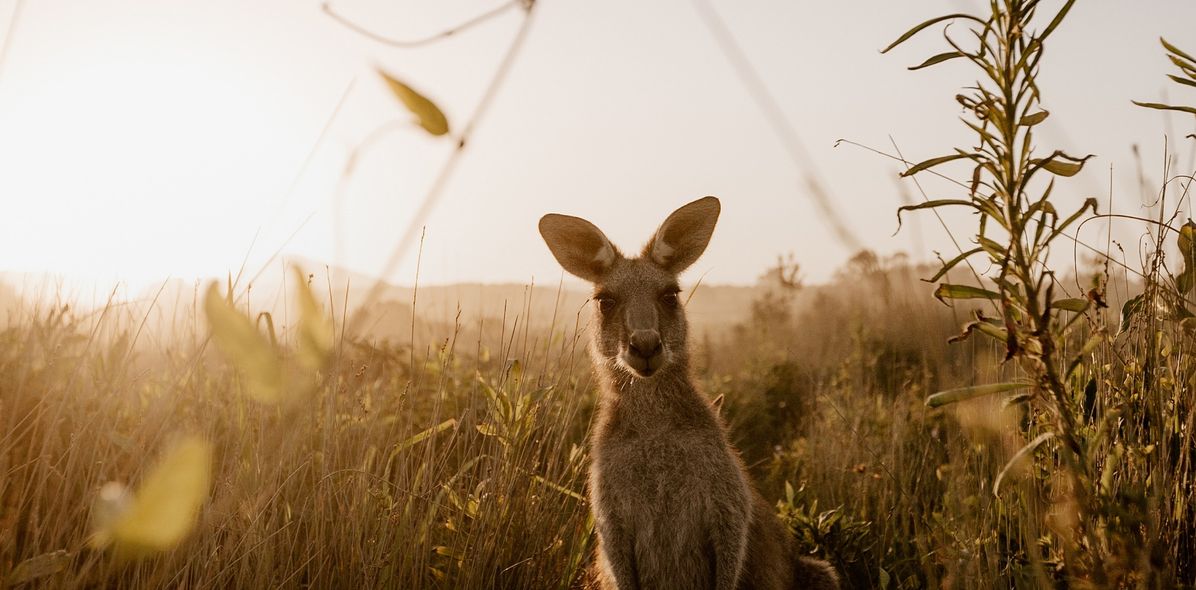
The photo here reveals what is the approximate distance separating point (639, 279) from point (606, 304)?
0.74 feet

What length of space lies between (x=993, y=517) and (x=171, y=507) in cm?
357

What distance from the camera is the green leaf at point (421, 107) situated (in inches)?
33.8

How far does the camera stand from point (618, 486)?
169 inches

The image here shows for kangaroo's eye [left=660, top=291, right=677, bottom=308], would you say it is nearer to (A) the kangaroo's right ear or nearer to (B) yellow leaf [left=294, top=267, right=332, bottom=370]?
(A) the kangaroo's right ear

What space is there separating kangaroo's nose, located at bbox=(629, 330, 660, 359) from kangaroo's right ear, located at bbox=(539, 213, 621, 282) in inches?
31.8

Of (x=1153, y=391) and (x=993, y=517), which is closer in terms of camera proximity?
(x=1153, y=391)

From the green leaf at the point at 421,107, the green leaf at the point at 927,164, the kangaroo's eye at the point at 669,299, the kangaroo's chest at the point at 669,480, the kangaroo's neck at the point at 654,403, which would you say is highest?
the green leaf at the point at 927,164

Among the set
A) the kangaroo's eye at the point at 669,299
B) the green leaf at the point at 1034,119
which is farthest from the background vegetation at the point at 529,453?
the kangaroo's eye at the point at 669,299

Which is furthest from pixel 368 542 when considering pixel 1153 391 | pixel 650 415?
pixel 1153 391

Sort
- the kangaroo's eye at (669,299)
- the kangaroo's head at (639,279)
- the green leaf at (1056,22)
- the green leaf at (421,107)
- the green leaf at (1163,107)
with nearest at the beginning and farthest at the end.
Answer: the green leaf at (421,107)
the green leaf at (1056,22)
the green leaf at (1163,107)
the kangaroo's head at (639,279)
the kangaroo's eye at (669,299)

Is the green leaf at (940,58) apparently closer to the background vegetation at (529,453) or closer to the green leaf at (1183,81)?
the background vegetation at (529,453)

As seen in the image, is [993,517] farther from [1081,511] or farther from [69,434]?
[69,434]

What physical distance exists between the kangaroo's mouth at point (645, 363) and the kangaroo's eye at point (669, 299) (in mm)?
476

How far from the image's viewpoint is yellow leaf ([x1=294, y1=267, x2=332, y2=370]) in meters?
0.93
